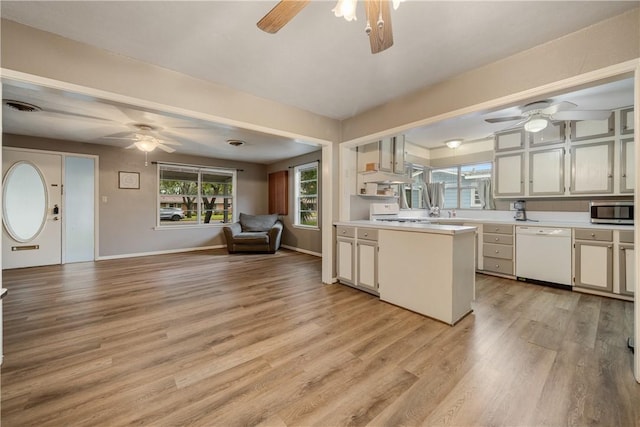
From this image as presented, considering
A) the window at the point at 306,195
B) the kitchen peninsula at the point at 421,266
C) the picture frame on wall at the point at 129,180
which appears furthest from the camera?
the window at the point at 306,195

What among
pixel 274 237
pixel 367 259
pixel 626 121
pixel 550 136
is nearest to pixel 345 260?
pixel 367 259

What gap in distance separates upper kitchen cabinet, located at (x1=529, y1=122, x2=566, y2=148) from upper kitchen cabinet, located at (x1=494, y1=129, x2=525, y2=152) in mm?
133

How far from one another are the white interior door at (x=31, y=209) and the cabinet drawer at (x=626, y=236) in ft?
28.5

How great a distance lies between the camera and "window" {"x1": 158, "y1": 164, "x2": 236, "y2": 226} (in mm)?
5957

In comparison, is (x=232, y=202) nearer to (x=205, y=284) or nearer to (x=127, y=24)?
(x=205, y=284)

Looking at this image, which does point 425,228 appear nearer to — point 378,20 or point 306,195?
point 378,20

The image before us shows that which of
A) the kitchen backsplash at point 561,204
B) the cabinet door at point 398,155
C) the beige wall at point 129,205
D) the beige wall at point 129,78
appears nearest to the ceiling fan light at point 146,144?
the beige wall at point 129,205

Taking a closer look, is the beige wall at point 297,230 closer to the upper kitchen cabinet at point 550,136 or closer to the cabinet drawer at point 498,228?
the cabinet drawer at point 498,228

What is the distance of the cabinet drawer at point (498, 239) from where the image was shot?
12.3 feet

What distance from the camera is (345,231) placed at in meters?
3.47

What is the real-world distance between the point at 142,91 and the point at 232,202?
4.78 metres

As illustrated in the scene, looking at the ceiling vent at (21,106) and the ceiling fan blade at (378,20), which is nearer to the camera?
the ceiling fan blade at (378,20)

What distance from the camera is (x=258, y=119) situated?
9.50 ft

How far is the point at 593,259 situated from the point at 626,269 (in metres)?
0.27
